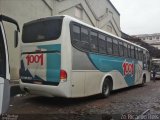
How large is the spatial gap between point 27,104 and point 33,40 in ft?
7.78

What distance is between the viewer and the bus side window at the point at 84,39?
10500 mm

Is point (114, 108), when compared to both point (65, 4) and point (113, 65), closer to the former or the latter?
point (113, 65)

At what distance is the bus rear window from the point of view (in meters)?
9.80

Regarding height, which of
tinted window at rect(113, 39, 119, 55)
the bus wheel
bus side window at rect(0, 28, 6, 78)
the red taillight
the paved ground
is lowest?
the paved ground

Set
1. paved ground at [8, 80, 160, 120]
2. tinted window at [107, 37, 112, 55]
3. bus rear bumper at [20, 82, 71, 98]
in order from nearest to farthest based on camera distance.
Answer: paved ground at [8, 80, 160, 120]
bus rear bumper at [20, 82, 71, 98]
tinted window at [107, 37, 112, 55]

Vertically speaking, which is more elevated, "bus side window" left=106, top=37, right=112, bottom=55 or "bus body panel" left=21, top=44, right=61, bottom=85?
"bus side window" left=106, top=37, right=112, bottom=55

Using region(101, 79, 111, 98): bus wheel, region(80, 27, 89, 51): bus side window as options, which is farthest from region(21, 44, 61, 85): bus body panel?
region(101, 79, 111, 98): bus wheel

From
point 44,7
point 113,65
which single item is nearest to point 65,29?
point 113,65

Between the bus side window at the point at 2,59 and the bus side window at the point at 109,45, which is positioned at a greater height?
the bus side window at the point at 109,45

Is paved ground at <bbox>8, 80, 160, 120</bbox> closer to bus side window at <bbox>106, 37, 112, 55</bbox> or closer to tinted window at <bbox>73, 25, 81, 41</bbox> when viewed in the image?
bus side window at <bbox>106, 37, 112, 55</bbox>

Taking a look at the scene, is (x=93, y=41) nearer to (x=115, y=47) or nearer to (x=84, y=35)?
(x=84, y=35)

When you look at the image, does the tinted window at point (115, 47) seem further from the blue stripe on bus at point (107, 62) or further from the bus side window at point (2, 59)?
the bus side window at point (2, 59)

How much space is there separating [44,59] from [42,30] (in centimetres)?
113

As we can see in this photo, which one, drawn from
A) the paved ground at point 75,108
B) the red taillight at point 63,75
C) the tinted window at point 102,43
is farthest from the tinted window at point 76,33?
the paved ground at point 75,108
